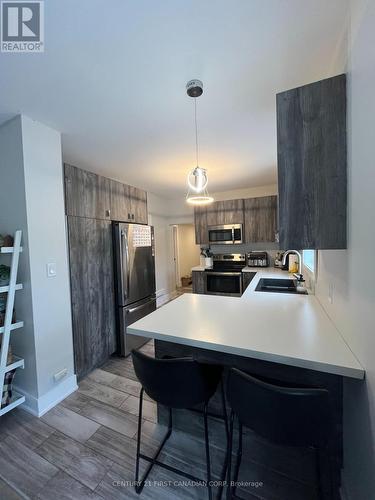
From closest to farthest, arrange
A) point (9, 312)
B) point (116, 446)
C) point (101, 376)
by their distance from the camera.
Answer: point (116, 446) < point (9, 312) < point (101, 376)

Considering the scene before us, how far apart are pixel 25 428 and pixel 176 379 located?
5.27 ft

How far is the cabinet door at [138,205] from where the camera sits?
3.34 m

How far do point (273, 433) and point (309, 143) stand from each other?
1412 mm

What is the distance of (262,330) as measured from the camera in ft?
4.25

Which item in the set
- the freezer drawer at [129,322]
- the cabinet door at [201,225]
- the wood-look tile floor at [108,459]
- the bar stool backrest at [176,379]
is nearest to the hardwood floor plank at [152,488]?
the wood-look tile floor at [108,459]

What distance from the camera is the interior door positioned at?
291cm

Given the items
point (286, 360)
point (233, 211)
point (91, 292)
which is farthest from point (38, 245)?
point (233, 211)

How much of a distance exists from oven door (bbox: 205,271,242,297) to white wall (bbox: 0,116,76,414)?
2.68m

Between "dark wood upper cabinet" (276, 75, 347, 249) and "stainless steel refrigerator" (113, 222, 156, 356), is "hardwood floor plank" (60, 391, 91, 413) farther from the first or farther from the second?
"dark wood upper cabinet" (276, 75, 347, 249)

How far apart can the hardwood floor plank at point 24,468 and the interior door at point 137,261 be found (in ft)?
5.20

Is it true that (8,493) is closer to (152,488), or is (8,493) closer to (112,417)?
(112,417)

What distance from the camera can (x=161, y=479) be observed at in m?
1.33

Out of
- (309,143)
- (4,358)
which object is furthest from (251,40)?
(4,358)

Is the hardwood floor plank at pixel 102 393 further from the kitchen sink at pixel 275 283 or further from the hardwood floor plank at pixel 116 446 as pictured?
the kitchen sink at pixel 275 283
